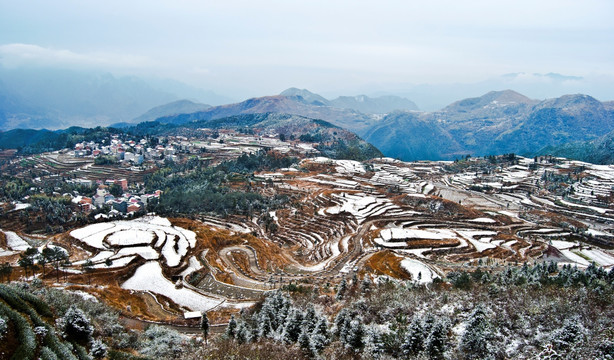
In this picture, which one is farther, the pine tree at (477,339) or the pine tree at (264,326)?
the pine tree at (264,326)

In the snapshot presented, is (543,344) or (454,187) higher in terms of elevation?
(543,344)

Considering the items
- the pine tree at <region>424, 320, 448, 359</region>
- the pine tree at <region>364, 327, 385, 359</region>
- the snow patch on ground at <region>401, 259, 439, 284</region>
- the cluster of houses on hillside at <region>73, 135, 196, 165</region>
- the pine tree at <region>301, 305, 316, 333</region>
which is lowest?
the cluster of houses on hillside at <region>73, 135, 196, 165</region>

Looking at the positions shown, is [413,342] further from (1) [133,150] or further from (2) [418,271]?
(1) [133,150]

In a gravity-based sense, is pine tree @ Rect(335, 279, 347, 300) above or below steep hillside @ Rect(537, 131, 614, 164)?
below

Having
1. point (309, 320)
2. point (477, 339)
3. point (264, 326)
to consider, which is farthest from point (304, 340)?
point (477, 339)

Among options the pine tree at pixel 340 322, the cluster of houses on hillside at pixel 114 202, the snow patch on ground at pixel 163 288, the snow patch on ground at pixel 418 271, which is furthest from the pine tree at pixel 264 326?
the cluster of houses on hillside at pixel 114 202

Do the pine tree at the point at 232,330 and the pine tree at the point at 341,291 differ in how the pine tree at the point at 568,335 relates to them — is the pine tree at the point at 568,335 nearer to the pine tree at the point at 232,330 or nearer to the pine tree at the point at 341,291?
the pine tree at the point at 341,291

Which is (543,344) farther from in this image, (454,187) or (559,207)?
(454,187)

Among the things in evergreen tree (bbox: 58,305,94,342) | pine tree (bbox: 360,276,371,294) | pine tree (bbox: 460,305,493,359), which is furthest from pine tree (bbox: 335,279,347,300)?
evergreen tree (bbox: 58,305,94,342)

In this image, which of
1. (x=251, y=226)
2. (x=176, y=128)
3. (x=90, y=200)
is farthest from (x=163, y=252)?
(x=176, y=128)

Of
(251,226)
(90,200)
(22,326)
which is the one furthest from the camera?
(90,200)

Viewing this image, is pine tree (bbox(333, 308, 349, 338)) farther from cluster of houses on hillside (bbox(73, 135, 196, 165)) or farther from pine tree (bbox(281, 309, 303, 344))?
cluster of houses on hillside (bbox(73, 135, 196, 165))
